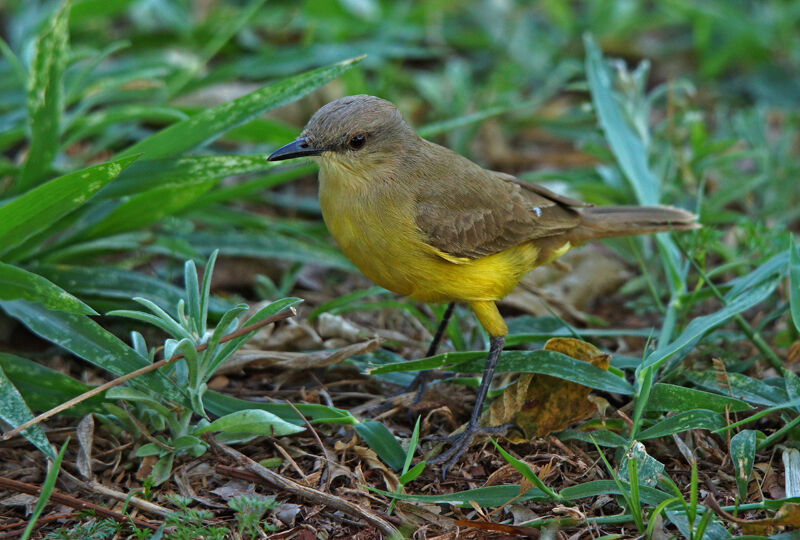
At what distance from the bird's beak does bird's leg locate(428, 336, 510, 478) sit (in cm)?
117

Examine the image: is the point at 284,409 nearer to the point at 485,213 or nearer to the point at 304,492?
the point at 304,492

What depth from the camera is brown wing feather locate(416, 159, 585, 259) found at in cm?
388

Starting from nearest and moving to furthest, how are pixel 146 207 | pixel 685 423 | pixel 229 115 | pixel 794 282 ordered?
pixel 685 423
pixel 794 282
pixel 229 115
pixel 146 207

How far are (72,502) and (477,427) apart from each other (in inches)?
65.0

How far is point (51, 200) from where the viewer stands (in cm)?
357

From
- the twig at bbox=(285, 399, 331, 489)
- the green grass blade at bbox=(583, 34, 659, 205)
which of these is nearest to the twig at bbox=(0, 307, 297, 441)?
the twig at bbox=(285, 399, 331, 489)

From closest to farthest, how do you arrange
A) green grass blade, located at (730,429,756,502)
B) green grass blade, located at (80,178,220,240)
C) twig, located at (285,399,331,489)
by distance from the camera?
green grass blade, located at (730,429,756,502)
twig, located at (285,399,331,489)
green grass blade, located at (80,178,220,240)

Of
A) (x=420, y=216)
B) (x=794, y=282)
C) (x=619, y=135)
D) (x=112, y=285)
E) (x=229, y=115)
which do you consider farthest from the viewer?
(x=619, y=135)

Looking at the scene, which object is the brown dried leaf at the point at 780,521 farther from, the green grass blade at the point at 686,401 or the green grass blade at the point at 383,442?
the green grass blade at the point at 383,442

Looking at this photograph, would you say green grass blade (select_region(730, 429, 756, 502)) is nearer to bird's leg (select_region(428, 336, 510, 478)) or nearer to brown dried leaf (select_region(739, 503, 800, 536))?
brown dried leaf (select_region(739, 503, 800, 536))

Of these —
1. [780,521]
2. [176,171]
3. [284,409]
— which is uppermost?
[176,171]

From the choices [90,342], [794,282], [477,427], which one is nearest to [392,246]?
[477,427]

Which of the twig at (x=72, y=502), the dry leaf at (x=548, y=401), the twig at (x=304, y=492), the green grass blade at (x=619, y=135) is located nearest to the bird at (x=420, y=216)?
the dry leaf at (x=548, y=401)

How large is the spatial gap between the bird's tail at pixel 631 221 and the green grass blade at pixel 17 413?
8.79 feet
